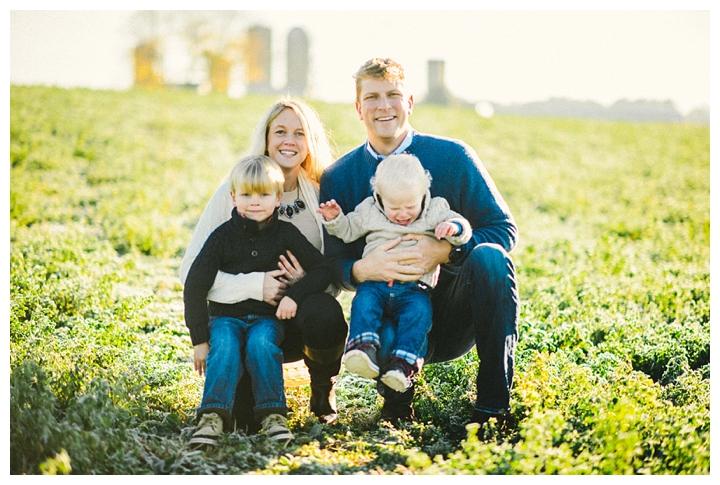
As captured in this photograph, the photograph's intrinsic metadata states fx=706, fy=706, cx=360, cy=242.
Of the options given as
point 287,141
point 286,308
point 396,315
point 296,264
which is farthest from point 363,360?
point 287,141

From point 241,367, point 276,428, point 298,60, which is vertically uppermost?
point 298,60

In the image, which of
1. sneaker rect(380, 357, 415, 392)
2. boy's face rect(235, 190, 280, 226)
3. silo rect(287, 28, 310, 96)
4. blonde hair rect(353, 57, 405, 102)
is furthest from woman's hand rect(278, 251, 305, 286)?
silo rect(287, 28, 310, 96)

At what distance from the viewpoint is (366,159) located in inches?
174

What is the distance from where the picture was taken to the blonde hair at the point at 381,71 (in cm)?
429

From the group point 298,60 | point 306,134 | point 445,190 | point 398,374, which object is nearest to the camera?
point 398,374

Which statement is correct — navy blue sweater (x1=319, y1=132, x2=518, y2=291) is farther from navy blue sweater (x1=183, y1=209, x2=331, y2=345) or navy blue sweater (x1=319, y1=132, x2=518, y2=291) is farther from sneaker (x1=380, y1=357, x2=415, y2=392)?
sneaker (x1=380, y1=357, x2=415, y2=392)

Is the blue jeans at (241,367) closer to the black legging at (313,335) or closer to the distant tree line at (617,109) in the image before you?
the black legging at (313,335)

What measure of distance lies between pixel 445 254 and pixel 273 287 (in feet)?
3.27

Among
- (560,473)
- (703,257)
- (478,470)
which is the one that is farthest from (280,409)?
(703,257)

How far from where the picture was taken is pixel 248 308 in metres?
3.97

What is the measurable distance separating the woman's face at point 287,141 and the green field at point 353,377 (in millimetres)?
1541

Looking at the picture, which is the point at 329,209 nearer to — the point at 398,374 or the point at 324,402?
the point at 398,374

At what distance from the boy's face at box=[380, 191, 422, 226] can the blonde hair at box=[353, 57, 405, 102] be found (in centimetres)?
81

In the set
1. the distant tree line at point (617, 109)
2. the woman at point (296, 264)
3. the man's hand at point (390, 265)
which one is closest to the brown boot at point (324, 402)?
the woman at point (296, 264)
